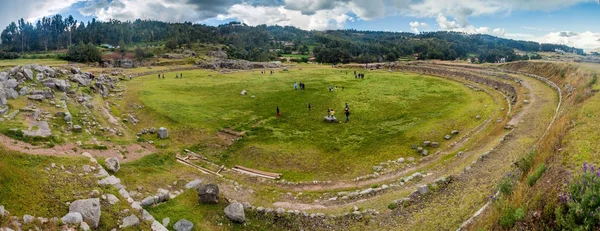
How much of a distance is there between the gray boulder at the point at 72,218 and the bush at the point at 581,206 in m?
13.7

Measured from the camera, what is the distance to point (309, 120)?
3406cm

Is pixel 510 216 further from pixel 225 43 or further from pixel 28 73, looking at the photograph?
pixel 225 43

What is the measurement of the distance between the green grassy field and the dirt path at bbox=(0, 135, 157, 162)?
3.25m

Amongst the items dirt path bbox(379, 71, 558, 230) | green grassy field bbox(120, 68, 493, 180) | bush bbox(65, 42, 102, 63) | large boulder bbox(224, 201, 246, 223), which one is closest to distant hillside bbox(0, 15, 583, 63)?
bush bbox(65, 42, 102, 63)

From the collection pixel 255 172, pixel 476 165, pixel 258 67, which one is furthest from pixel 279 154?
pixel 258 67

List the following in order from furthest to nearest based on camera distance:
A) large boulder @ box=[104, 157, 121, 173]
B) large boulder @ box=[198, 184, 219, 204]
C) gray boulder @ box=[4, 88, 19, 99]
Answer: gray boulder @ box=[4, 88, 19, 99], large boulder @ box=[104, 157, 121, 173], large boulder @ box=[198, 184, 219, 204]

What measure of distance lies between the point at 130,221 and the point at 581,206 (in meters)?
13.5

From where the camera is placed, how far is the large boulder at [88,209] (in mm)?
11258

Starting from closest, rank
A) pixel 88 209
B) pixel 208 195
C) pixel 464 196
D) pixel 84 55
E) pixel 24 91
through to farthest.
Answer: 1. pixel 88 209
2. pixel 464 196
3. pixel 208 195
4. pixel 24 91
5. pixel 84 55

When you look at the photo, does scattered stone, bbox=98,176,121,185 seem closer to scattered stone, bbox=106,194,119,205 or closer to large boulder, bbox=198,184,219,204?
scattered stone, bbox=106,194,119,205

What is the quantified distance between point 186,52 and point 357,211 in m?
115

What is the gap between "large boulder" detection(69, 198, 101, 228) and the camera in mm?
11258

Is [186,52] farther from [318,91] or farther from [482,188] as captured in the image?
[482,188]

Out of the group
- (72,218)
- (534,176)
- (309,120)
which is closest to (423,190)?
(534,176)
